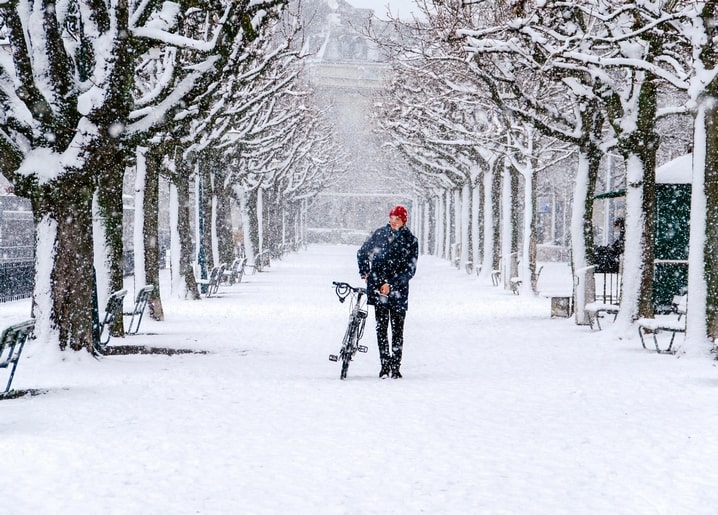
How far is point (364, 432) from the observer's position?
806cm

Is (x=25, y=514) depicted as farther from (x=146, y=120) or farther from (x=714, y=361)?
(x=714, y=361)

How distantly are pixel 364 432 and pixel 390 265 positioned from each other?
346 centimetres

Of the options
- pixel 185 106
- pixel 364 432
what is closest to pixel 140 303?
pixel 185 106

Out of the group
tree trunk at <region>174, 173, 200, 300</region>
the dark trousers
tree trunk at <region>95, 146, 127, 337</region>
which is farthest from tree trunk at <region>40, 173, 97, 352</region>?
tree trunk at <region>174, 173, 200, 300</region>

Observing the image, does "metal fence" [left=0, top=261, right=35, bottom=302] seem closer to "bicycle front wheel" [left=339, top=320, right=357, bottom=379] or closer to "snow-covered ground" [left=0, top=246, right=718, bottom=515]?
"snow-covered ground" [left=0, top=246, right=718, bottom=515]

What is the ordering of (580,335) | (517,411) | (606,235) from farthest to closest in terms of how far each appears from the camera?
(606,235) < (580,335) < (517,411)

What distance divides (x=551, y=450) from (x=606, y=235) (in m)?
32.8

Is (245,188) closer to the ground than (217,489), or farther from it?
farther from it

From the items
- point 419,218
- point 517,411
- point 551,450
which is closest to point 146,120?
point 517,411

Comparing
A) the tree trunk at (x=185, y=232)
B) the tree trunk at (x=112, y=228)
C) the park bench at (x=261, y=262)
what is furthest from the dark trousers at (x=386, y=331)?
the park bench at (x=261, y=262)

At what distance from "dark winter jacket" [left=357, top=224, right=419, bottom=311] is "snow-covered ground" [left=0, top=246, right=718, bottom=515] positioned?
0.92 metres

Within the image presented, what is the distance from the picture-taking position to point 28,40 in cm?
1223

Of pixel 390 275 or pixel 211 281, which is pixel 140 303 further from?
pixel 211 281

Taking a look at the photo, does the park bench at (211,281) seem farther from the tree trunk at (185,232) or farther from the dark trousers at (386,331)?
the dark trousers at (386,331)
